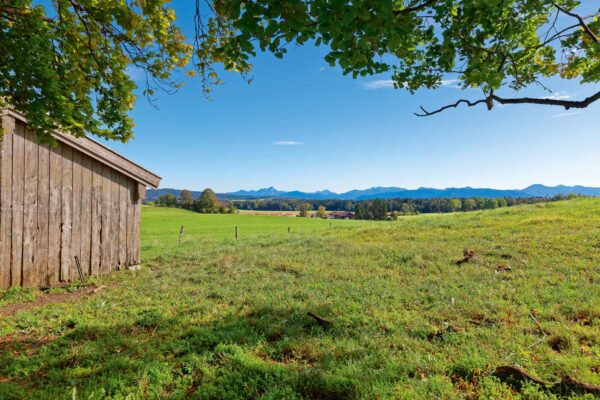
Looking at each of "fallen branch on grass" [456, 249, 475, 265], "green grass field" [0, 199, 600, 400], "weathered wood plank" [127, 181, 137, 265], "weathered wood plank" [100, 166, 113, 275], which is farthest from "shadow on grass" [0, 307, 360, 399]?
"fallen branch on grass" [456, 249, 475, 265]

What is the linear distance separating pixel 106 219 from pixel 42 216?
171 centimetres

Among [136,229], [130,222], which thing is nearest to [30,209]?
[130,222]

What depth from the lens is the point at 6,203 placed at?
7.71m

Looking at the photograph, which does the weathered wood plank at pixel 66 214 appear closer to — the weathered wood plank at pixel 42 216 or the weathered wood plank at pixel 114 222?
the weathered wood plank at pixel 42 216

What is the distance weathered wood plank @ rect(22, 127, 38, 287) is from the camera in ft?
26.3

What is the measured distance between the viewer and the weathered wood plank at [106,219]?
382 inches

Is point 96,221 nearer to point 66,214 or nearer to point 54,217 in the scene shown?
point 66,214

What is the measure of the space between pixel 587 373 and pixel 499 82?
385 cm

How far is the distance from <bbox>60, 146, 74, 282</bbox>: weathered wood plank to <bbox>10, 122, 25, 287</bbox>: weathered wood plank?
92 cm

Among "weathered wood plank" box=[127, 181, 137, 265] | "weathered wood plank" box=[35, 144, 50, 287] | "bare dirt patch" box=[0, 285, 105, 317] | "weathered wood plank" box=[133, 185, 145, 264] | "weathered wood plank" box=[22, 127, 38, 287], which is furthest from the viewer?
"weathered wood plank" box=[133, 185, 145, 264]

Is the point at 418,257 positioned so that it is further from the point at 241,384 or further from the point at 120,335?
the point at 120,335

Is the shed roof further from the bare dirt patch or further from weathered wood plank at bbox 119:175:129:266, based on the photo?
the bare dirt patch

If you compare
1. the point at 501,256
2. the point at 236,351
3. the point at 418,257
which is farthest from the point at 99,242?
the point at 501,256

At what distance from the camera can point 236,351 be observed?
454 centimetres
